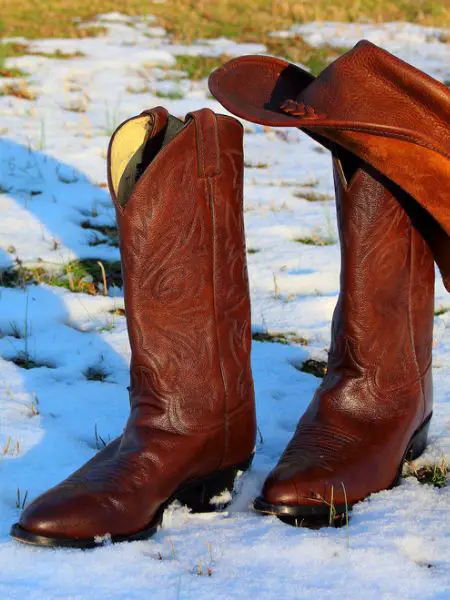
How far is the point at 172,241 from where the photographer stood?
2.07 meters

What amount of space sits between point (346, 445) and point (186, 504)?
1.43ft

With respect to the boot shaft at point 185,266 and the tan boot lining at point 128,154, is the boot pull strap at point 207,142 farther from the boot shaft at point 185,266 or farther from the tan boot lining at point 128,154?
the tan boot lining at point 128,154

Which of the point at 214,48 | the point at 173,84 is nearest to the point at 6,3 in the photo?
the point at 214,48

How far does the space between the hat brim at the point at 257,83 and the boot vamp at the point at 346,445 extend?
0.75 metres

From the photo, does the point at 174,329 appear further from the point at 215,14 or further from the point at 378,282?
the point at 215,14

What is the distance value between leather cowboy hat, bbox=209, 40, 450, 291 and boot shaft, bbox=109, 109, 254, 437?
15 cm

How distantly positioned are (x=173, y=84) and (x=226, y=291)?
222 inches

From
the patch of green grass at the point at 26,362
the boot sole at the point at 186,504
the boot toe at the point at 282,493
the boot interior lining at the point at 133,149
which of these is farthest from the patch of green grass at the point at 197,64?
the boot toe at the point at 282,493

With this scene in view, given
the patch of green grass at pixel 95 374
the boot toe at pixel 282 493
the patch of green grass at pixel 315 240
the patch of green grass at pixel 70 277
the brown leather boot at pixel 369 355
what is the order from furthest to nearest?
the patch of green grass at pixel 315 240
the patch of green grass at pixel 70 277
the patch of green grass at pixel 95 374
the brown leather boot at pixel 369 355
the boot toe at pixel 282 493

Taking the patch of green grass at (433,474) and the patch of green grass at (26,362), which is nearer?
the patch of green grass at (433,474)

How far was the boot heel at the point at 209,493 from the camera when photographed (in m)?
2.18

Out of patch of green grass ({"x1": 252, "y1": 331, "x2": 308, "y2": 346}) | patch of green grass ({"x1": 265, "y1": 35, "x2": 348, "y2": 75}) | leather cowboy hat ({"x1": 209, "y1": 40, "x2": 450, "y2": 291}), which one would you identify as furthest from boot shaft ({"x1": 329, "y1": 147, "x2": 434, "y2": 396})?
patch of green grass ({"x1": 265, "y1": 35, "x2": 348, "y2": 75})

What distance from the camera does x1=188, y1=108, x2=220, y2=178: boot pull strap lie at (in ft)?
6.63

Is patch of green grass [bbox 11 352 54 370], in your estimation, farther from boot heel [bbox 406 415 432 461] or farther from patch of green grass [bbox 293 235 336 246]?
patch of green grass [bbox 293 235 336 246]
